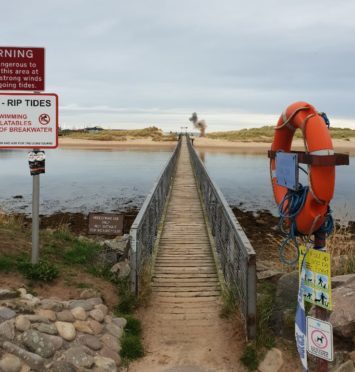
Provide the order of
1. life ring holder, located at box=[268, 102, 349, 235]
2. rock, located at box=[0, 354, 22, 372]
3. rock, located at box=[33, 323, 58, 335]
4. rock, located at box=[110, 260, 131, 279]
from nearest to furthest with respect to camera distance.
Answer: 1. life ring holder, located at box=[268, 102, 349, 235]
2. rock, located at box=[0, 354, 22, 372]
3. rock, located at box=[33, 323, 58, 335]
4. rock, located at box=[110, 260, 131, 279]

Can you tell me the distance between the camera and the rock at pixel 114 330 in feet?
18.7

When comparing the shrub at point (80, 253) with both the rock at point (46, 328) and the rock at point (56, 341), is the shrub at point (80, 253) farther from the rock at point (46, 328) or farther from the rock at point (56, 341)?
the rock at point (56, 341)

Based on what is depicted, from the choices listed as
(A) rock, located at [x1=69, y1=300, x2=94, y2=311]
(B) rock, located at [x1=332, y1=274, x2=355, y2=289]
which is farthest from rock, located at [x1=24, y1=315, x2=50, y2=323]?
(B) rock, located at [x1=332, y1=274, x2=355, y2=289]

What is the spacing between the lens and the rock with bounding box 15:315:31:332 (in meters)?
4.92

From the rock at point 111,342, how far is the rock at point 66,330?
406mm

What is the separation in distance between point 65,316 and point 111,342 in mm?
631

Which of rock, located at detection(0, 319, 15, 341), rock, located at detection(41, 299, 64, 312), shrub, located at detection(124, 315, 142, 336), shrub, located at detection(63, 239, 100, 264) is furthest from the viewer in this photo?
shrub, located at detection(63, 239, 100, 264)

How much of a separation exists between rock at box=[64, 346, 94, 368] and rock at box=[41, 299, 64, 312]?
2.20 feet

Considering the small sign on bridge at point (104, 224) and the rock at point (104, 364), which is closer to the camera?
the rock at point (104, 364)

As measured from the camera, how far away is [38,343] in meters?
4.85

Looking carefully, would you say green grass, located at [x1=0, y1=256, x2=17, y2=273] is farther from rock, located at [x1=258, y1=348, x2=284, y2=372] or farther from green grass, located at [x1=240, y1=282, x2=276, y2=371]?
rock, located at [x1=258, y1=348, x2=284, y2=372]

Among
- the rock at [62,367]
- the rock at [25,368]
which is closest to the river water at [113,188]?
the rock at [62,367]

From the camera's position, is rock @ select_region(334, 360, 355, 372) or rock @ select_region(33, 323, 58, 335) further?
rock @ select_region(33, 323, 58, 335)

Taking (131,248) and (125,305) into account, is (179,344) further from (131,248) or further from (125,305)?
(131,248)
